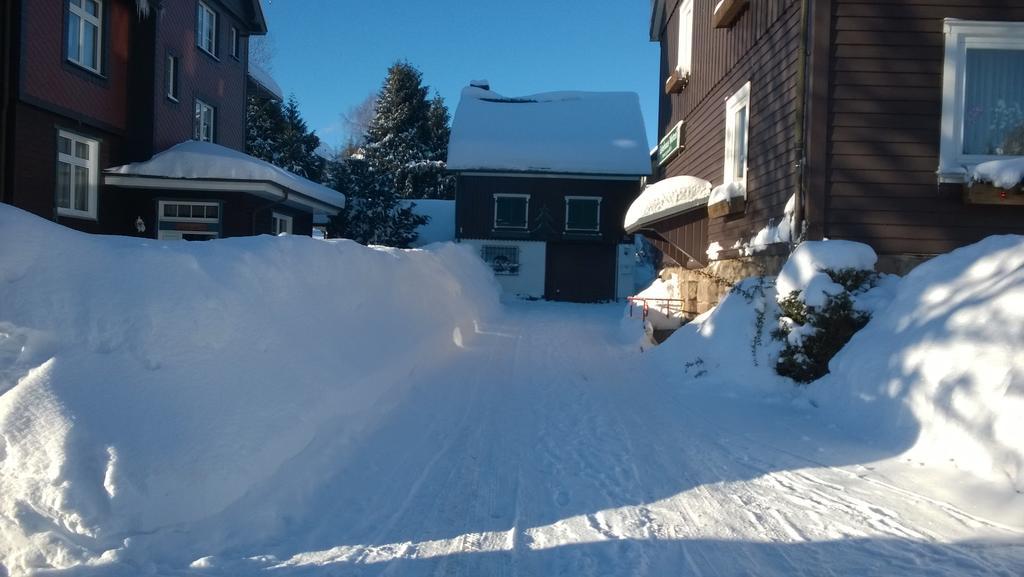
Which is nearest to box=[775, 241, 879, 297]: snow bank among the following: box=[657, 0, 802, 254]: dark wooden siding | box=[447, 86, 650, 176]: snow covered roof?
box=[657, 0, 802, 254]: dark wooden siding

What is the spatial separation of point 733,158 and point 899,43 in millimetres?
3775

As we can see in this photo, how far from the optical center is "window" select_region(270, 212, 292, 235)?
1979 centimetres

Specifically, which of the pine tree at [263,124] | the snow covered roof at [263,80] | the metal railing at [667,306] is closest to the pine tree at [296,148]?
the pine tree at [263,124]

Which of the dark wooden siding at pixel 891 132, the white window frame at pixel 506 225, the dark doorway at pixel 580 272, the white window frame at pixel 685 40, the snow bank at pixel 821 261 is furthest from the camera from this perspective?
the dark doorway at pixel 580 272

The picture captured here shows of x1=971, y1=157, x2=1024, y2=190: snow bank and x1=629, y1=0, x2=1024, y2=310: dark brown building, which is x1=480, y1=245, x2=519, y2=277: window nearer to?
x1=629, y1=0, x2=1024, y2=310: dark brown building

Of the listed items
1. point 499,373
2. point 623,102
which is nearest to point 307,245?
point 499,373

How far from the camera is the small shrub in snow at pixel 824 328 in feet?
26.3

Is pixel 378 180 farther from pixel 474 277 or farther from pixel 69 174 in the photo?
pixel 69 174

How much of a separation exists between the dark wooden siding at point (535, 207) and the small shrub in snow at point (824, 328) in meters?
20.8

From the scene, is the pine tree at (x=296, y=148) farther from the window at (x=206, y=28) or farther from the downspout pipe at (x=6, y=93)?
the downspout pipe at (x=6, y=93)

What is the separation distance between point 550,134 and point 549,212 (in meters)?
3.56

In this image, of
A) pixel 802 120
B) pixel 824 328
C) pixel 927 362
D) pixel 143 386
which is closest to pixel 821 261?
pixel 824 328

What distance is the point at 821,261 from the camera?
8477 mm

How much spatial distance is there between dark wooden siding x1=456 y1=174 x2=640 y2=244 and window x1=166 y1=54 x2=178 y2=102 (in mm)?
12812
